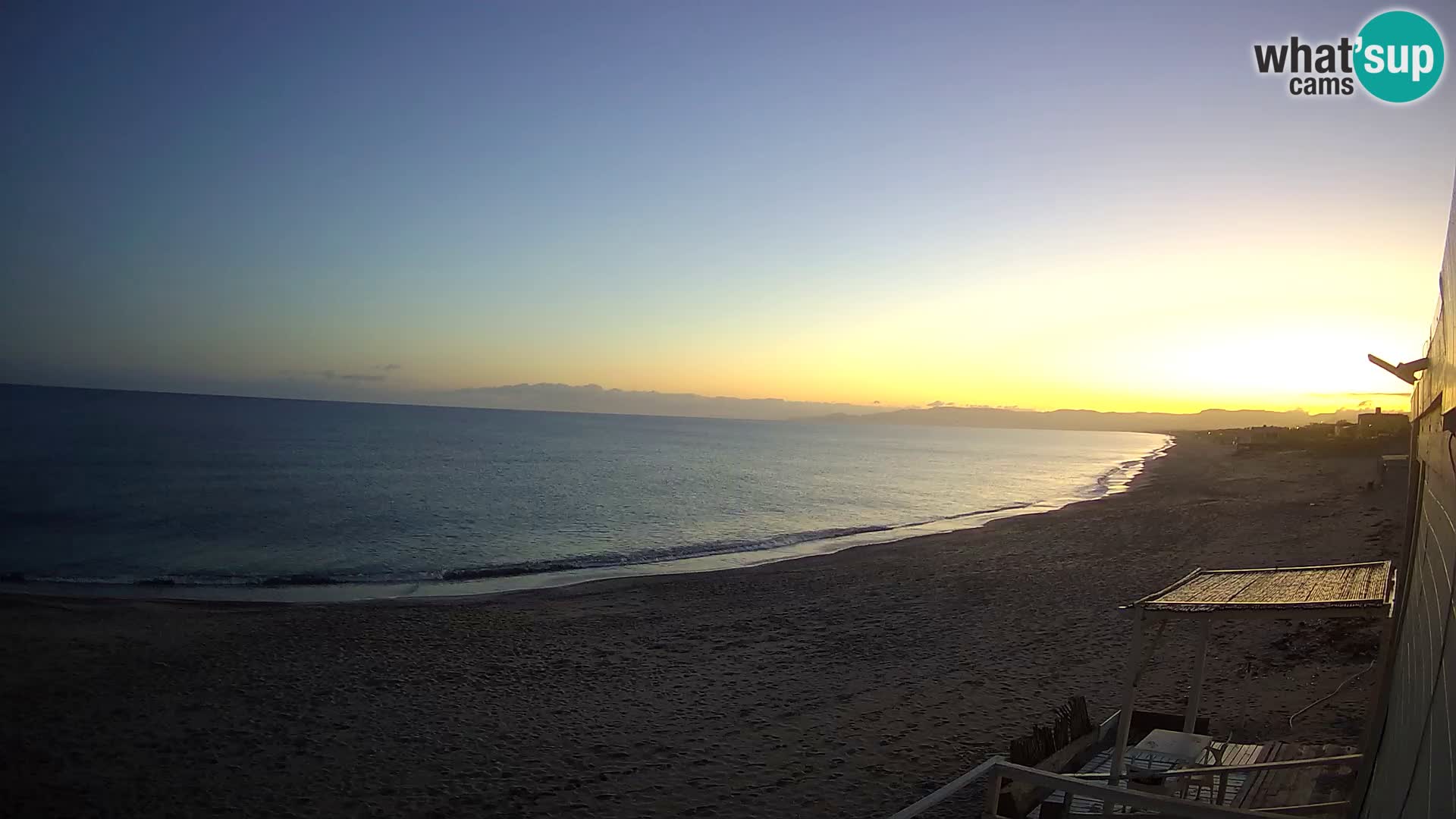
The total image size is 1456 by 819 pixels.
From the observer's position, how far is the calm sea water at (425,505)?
27.2m

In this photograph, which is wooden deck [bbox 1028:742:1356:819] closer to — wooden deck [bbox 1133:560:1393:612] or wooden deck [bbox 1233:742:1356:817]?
wooden deck [bbox 1233:742:1356:817]

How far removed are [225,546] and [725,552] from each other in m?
18.5

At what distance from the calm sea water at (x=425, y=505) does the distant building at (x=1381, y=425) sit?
25.4 m

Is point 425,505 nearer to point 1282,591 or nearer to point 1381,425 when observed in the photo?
point 1282,591

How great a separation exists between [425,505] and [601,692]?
32394mm

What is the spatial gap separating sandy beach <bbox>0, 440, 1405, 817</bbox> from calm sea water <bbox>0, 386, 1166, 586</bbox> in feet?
24.3

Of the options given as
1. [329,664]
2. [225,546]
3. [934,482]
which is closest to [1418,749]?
[329,664]

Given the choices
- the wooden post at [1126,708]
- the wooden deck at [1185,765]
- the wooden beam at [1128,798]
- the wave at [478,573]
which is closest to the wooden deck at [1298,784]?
the wooden deck at [1185,765]

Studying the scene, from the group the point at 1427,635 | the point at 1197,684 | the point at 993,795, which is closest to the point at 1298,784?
the point at 1197,684

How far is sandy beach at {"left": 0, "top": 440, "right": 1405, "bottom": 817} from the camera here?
9438 millimetres

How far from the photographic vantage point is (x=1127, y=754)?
679cm

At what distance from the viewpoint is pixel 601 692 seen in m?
13.1

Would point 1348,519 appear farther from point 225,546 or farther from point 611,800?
point 225,546

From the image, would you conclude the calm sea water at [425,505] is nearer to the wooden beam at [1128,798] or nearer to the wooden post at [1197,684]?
the wooden post at [1197,684]
